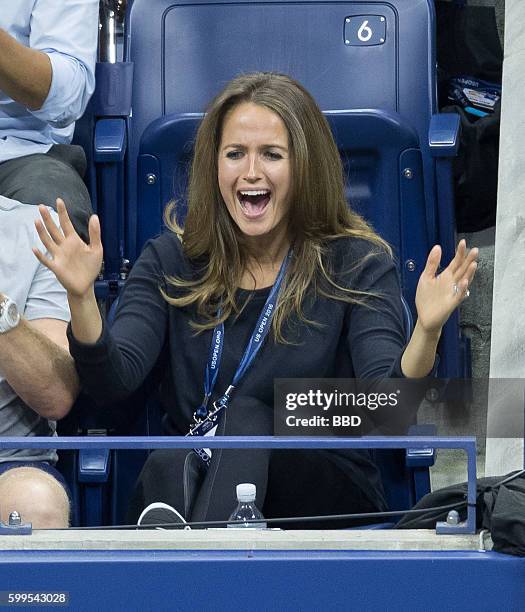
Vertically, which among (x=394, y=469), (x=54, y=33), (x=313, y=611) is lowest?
(x=394, y=469)

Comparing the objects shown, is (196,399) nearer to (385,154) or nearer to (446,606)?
(385,154)

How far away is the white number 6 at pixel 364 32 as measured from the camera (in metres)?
2.99

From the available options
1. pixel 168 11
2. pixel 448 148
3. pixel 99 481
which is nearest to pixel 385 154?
pixel 448 148

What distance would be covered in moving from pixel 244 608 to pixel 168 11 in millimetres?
1829

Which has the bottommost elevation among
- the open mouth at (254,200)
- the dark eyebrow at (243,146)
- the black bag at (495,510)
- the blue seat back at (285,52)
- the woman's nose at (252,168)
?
the black bag at (495,510)

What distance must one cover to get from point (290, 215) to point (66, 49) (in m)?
0.66

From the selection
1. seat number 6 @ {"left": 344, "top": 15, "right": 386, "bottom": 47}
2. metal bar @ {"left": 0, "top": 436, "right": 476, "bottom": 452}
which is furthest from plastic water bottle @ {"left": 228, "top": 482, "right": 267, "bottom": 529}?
seat number 6 @ {"left": 344, "top": 15, "right": 386, "bottom": 47}

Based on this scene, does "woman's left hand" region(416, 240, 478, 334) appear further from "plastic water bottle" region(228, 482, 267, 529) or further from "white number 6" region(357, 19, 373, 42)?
"white number 6" region(357, 19, 373, 42)

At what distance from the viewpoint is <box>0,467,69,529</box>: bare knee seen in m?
2.08

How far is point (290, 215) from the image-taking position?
96.1 inches

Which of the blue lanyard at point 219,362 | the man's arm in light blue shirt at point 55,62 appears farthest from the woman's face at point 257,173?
the man's arm in light blue shirt at point 55,62

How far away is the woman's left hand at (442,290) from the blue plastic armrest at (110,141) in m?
0.96

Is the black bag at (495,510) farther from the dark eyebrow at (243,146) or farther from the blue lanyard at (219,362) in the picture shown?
the dark eyebrow at (243,146)

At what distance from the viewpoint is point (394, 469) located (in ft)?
8.02
